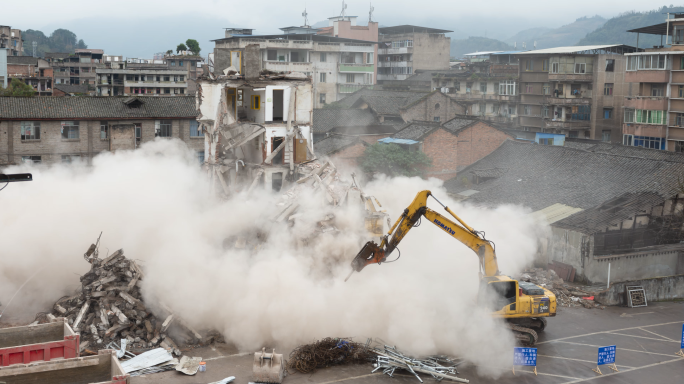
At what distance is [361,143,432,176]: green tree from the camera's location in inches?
1433

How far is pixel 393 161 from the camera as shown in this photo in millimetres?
36312

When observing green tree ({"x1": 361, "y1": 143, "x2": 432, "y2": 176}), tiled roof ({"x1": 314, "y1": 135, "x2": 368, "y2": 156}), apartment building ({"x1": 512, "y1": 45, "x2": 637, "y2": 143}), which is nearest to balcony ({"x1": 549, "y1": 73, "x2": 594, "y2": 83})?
apartment building ({"x1": 512, "y1": 45, "x2": 637, "y2": 143})

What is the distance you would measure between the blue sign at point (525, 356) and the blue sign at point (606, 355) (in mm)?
1675

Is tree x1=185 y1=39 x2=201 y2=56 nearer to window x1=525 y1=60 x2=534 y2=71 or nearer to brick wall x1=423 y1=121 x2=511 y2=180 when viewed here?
window x1=525 y1=60 x2=534 y2=71

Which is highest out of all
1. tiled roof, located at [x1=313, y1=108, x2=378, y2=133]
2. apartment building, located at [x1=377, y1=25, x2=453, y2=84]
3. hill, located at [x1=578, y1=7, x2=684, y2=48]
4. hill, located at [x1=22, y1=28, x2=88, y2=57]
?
hill, located at [x1=578, y1=7, x2=684, y2=48]

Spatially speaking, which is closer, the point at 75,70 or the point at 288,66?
the point at 288,66

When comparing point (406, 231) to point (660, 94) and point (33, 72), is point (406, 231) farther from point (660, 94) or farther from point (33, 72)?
point (33, 72)

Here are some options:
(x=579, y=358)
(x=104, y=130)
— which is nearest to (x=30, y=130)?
(x=104, y=130)

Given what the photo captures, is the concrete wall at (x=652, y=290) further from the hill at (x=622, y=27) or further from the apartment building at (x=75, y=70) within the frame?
the hill at (x=622, y=27)

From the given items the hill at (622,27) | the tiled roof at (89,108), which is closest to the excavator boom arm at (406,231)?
the tiled roof at (89,108)

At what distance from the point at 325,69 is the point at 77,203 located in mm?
36984

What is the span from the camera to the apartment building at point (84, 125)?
114 feet

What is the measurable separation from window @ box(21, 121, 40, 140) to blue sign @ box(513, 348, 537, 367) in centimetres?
2943

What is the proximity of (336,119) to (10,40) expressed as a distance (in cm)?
6181
